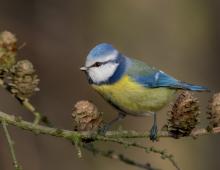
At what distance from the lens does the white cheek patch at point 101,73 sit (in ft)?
8.50

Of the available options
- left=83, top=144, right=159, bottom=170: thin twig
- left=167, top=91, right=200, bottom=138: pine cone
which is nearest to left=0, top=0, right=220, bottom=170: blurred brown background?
left=83, top=144, right=159, bottom=170: thin twig

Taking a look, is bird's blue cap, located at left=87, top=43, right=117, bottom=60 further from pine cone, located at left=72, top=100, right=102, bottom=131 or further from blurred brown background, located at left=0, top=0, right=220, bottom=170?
blurred brown background, located at left=0, top=0, right=220, bottom=170

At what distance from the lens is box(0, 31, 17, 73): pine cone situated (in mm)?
1833

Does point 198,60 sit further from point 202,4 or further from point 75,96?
point 75,96

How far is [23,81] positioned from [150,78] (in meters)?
1.02

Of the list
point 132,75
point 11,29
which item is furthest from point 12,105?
point 132,75

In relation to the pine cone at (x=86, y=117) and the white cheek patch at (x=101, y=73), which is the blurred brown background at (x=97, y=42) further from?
the pine cone at (x=86, y=117)

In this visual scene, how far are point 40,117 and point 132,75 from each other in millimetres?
973

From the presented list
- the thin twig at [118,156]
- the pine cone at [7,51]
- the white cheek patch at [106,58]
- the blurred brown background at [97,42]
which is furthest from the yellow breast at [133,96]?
the blurred brown background at [97,42]

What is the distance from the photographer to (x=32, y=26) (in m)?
4.40

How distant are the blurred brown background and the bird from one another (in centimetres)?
128

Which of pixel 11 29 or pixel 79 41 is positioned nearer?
pixel 11 29

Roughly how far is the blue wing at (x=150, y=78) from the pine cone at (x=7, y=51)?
950mm

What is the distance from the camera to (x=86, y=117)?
1.79 meters
